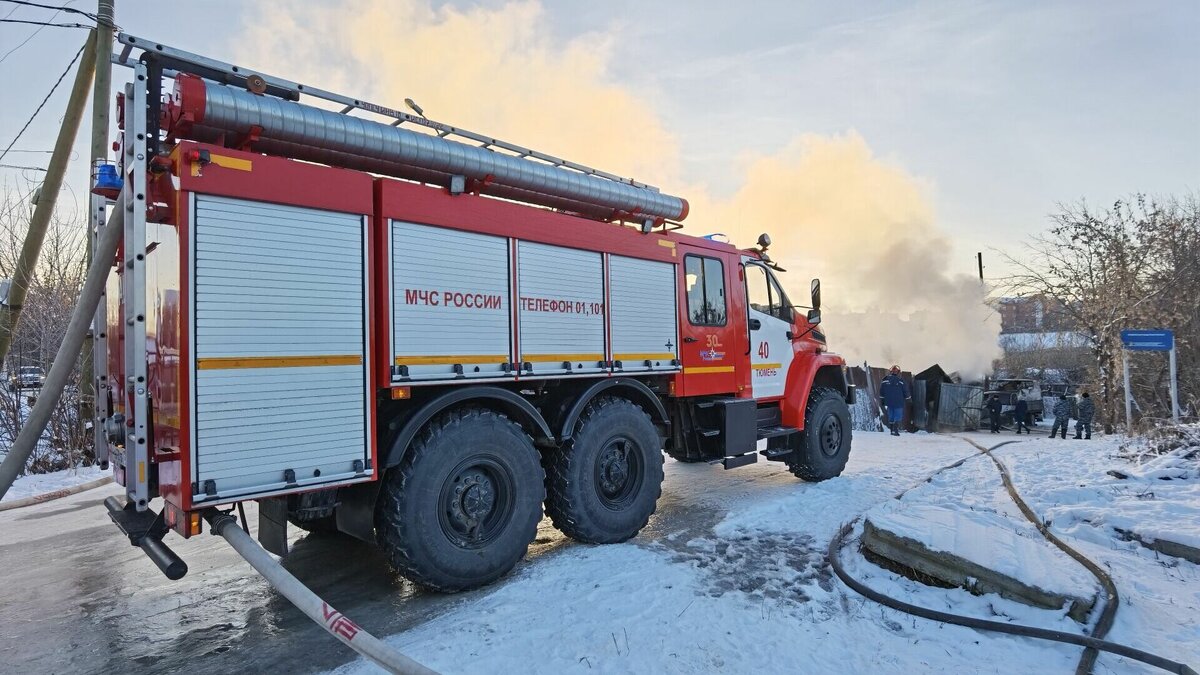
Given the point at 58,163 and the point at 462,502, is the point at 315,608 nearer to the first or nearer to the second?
the point at 462,502

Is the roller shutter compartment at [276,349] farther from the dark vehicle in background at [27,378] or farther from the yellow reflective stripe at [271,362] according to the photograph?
the dark vehicle in background at [27,378]

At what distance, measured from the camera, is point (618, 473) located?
614cm

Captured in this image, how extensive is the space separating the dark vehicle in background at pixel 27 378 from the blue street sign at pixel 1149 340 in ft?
65.1

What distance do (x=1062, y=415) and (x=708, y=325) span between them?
50.5 ft

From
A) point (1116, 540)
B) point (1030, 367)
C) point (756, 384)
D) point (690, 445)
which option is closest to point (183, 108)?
point (690, 445)

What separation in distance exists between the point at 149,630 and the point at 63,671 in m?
0.57

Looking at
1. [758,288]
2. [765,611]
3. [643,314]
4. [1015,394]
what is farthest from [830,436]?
[1015,394]

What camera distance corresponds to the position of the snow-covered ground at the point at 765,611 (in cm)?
368

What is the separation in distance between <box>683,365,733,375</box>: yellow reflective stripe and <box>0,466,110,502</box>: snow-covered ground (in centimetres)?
849

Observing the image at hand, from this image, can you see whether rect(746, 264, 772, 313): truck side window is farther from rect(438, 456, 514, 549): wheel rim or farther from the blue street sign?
the blue street sign

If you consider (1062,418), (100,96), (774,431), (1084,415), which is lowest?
(1062,418)

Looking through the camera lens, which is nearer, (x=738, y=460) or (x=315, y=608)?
(x=315, y=608)

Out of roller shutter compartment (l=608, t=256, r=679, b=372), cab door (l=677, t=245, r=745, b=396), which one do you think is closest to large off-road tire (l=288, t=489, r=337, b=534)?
roller shutter compartment (l=608, t=256, r=679, b=372)

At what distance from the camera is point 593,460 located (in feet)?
19.1
